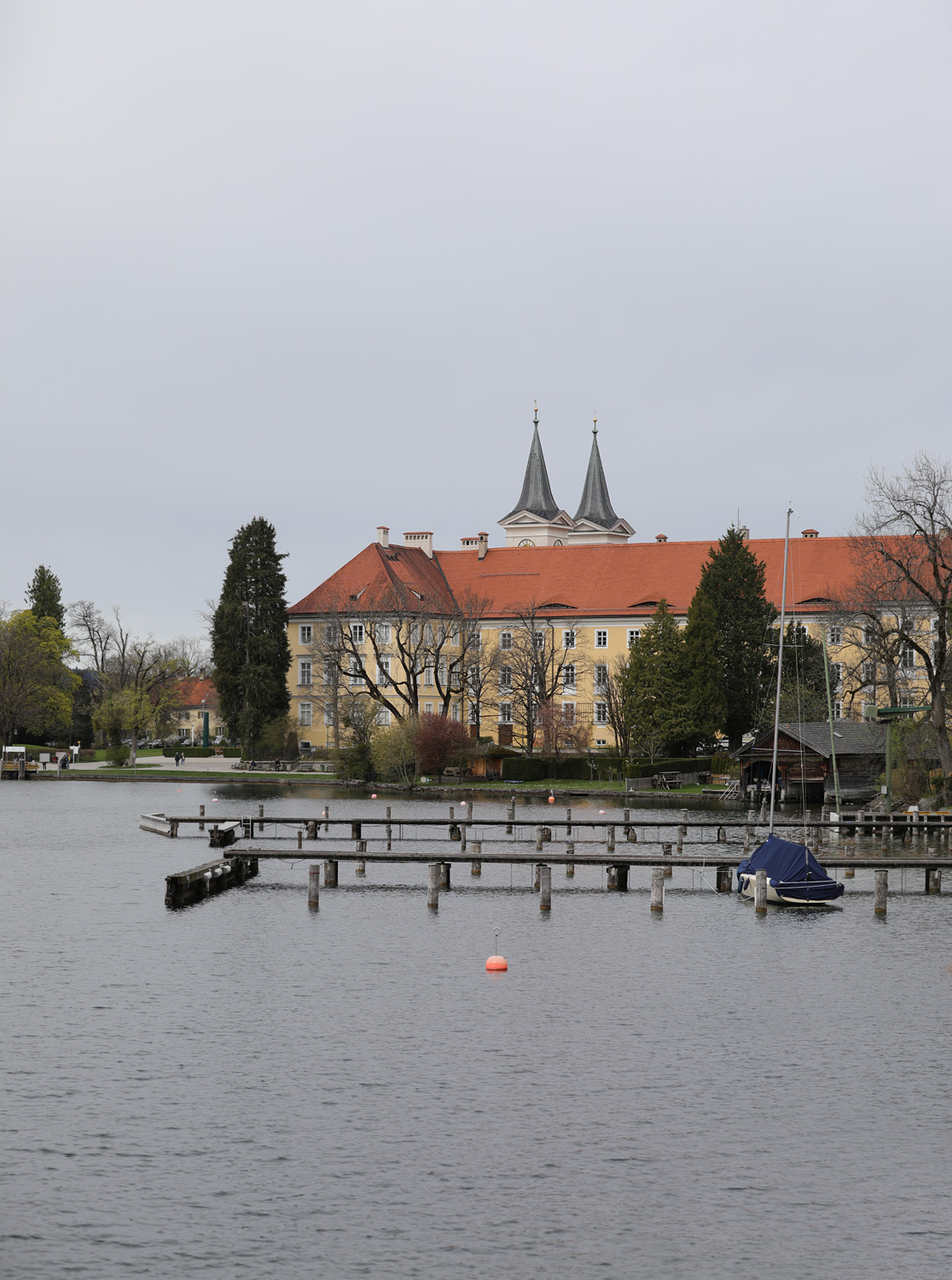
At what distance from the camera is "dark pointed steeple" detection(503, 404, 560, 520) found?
5810 inches

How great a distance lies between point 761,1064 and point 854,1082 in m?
1.59

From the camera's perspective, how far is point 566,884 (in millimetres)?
47156

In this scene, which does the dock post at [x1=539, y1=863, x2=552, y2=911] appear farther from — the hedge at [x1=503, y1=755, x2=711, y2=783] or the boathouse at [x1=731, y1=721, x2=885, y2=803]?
the hedge at [x1=503, y1=755, x2=711, y2=783]

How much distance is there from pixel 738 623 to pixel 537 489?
167ft

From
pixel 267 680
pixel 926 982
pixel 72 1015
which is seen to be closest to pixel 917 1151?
pixel 926 982

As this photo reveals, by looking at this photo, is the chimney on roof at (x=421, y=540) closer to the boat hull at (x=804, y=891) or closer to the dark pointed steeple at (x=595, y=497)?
the dark pointed steeple at (x=595, y=497)

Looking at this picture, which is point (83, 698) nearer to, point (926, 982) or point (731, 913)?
point (731, 913)

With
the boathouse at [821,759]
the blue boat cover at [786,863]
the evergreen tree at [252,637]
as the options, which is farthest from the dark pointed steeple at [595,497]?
the blue boat cover at [786,863]

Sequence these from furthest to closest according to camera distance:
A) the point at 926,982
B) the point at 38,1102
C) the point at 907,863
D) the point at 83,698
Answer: the point at 83,698, the point at 907,863, the point at 926,982, the point at 38,1102

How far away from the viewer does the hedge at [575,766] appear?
3671 inches

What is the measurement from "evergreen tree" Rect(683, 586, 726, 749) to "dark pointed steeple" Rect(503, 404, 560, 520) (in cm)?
5064

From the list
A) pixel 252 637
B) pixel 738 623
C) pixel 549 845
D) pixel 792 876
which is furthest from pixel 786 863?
pixel 252 637

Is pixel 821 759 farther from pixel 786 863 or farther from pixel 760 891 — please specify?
Result: pixel 760 891

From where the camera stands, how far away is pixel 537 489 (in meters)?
149
